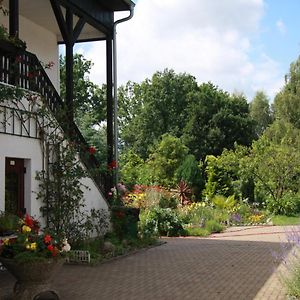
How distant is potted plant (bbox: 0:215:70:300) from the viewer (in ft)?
22.0

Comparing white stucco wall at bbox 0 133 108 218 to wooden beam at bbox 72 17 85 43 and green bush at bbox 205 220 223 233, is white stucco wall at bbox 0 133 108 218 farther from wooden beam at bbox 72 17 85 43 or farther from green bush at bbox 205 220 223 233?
green bush at bbox 205 220 223 233

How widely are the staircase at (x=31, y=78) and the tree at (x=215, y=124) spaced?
31213mm

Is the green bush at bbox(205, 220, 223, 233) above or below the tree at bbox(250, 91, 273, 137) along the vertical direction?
below

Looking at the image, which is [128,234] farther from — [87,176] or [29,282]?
[29,282]

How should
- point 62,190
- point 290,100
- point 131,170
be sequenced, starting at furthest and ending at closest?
point 290,100
point 131,170
point 62,190

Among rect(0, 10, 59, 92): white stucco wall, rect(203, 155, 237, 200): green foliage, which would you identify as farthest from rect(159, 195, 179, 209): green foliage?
rect(0, 10, 59, 92): white stucco wall

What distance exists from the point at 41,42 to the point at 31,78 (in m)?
5.43

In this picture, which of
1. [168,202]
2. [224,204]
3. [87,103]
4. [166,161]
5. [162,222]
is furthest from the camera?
[87,103]

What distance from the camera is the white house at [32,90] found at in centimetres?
1018

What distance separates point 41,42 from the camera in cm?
1600

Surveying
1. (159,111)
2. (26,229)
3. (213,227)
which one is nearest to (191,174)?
(213,227)

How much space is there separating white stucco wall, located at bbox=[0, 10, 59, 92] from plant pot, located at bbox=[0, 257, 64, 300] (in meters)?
9.12

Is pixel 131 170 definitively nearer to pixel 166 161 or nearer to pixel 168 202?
pixel 166 161

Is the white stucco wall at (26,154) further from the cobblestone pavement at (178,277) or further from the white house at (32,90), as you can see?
the cobblestone pavement at (178,277)
